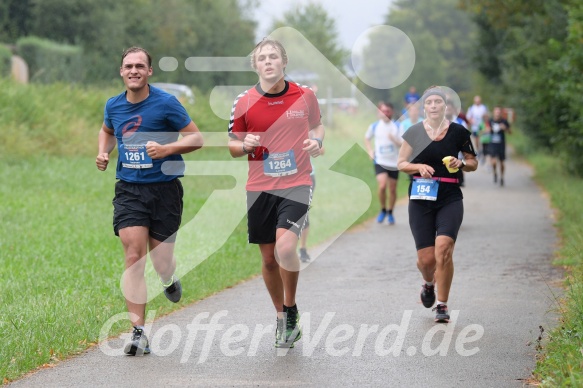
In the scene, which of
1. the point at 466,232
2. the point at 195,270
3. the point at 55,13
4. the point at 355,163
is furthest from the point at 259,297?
the point at 55,13

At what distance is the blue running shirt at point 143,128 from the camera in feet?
24.7

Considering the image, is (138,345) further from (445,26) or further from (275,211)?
(445,26)

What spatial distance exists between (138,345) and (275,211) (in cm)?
135

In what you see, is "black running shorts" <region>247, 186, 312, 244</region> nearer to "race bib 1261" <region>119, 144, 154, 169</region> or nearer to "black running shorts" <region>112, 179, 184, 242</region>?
"black running shorts" <region>112, 179, 184, 242</region>

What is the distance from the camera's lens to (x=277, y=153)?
7.38m

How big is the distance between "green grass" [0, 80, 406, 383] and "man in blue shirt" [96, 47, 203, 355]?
2.44 feet

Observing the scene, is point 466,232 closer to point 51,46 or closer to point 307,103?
point 307,103

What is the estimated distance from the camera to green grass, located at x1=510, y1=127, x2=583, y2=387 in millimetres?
5973

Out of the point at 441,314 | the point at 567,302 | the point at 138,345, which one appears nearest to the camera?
the point at 138,345

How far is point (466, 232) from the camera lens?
631 inches

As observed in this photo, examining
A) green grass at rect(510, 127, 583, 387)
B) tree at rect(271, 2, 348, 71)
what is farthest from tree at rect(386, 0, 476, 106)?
green grass at rect(510, 127, 583, 387)

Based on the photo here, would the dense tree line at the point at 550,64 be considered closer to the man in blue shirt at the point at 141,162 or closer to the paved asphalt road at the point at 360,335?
the paved asphalt road at the point at 360,335

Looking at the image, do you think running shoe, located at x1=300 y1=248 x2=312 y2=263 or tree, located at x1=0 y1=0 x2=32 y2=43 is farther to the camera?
tree, located at x1=0 y1=0 x2=32 y2=43

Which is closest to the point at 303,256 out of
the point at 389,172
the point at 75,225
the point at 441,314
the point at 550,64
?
the point at 75,225
